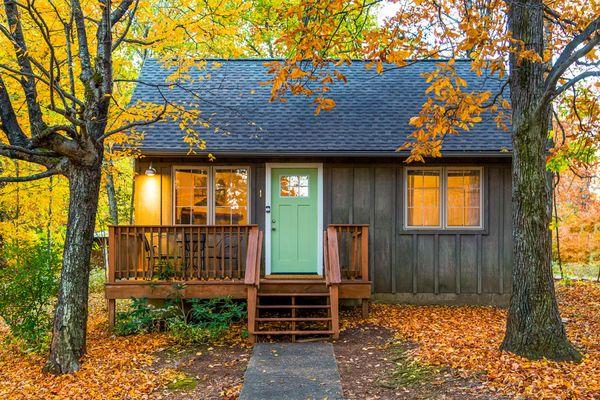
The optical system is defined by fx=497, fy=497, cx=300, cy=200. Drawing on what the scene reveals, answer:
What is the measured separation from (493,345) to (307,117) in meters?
5.33

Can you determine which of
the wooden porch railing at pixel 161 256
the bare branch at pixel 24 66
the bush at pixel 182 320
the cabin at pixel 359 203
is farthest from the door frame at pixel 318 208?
the bare branch at pixel 24 66

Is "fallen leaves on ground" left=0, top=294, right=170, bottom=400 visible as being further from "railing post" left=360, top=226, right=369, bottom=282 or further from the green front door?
"railing post" left=360, top=226, right=369, bottom=282

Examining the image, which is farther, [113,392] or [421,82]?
[421,82]

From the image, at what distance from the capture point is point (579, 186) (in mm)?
17375

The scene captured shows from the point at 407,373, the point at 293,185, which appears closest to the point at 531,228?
the point at 407,373

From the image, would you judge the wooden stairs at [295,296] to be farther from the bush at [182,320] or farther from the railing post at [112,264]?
the railing post at [112,264]

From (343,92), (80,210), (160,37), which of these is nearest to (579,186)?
(343,92)

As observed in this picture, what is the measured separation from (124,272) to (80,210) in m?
2.01

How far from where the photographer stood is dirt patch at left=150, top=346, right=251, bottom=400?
4996 mm

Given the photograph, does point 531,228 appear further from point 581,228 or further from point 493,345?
point 581,228

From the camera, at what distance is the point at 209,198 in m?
8.83

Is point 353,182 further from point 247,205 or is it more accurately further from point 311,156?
point 247,205

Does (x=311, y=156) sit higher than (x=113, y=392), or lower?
higher

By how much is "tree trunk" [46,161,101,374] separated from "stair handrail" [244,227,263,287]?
2.13 m
